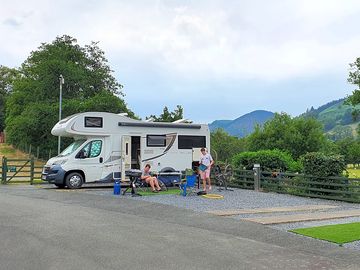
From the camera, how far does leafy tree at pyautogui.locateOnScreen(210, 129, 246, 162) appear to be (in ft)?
212

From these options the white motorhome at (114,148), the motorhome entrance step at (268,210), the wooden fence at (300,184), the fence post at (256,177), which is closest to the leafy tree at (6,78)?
the white motorhome at (114,148)

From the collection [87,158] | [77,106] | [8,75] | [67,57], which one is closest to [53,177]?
[87,158]

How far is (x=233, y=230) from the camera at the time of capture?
9.76 m

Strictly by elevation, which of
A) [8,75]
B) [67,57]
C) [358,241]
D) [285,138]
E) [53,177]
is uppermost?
[8,75]

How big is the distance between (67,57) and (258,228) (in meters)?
40.0

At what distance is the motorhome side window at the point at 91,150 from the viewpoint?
1922 centimetres

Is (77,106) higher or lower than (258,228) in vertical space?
higher

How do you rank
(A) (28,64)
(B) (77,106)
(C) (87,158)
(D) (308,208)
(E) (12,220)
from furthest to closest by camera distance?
(A) (28,64) → (B) (77,106) → (C) (87,158) → (D) (308,208) → (E) (12,220)

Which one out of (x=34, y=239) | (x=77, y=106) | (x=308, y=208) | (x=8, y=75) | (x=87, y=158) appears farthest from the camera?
(x=8, y=75)

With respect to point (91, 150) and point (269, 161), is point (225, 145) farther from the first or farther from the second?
point (91, 150)

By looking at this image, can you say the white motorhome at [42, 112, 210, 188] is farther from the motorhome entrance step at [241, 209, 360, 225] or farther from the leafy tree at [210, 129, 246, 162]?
the leafy tree at [210, 129, 246, 162]

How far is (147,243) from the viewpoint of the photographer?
26.8ft

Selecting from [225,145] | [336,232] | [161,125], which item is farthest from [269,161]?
[225,145]

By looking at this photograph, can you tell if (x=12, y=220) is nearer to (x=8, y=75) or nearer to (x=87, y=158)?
(x=87, y=158)
